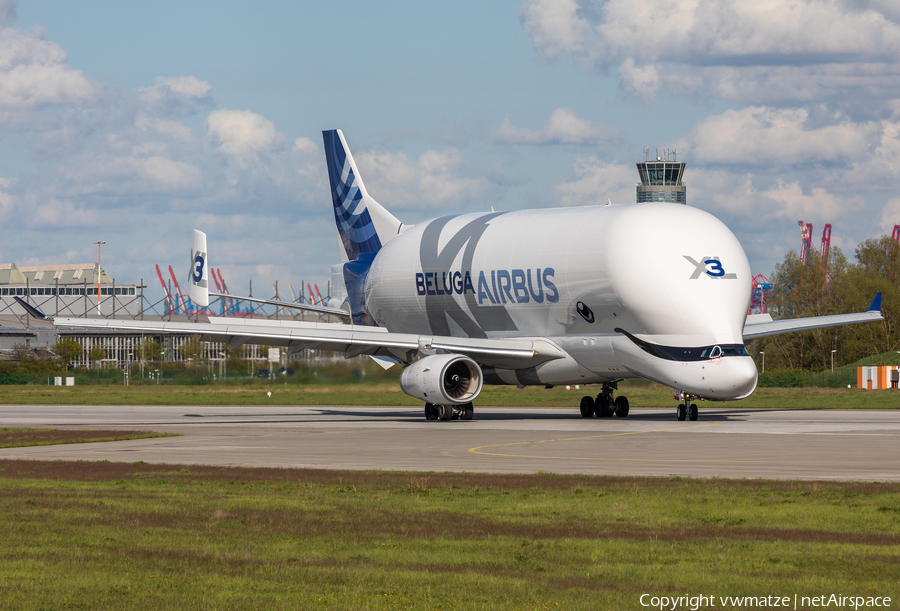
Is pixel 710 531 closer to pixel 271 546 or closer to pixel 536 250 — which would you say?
pixel 271 546

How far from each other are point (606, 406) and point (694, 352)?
7053 millimetres

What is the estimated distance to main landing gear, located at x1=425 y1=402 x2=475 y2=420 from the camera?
4193 cm

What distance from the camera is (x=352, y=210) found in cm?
5769

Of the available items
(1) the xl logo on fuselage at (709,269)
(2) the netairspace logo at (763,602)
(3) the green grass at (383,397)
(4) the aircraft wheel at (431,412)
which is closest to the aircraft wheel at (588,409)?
(4) the aircraft wheel at (431,412)

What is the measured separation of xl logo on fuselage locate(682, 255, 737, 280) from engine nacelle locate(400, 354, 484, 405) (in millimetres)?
8840

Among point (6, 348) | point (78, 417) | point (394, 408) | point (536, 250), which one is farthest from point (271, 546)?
point (6, 348)

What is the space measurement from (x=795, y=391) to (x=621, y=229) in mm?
30419

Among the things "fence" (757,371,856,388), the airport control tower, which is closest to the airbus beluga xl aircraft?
"fence" (757,371,856,388)

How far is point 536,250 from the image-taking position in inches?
1672

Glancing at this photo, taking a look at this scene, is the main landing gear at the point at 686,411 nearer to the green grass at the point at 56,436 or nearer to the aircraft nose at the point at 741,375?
the aircraft nose at the point at 741,375

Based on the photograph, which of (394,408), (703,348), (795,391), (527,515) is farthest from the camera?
(795,391)

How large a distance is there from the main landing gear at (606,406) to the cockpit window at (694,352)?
17.7 ft

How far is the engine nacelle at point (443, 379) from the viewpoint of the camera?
40.5 meters

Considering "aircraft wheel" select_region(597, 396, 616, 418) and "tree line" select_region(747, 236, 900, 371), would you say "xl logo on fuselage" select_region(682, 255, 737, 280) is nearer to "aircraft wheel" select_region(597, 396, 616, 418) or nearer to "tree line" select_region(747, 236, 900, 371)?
"aircraft wheel" select_region(597, 396, 616, 418)
